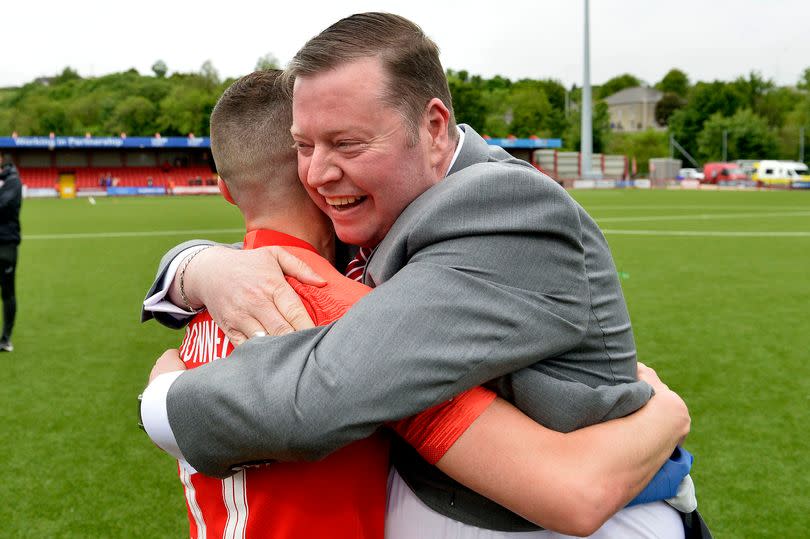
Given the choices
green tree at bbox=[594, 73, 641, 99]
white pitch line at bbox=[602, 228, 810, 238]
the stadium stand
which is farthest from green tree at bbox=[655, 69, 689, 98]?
white pitch line at bbox=[602, 228, 810, 238]

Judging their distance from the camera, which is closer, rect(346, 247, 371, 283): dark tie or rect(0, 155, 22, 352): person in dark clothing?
rect(346, 247, 371, 283): dark tie

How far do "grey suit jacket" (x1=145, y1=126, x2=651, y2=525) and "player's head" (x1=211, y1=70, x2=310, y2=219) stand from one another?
48cm

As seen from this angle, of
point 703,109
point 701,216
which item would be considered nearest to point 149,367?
point 701,216

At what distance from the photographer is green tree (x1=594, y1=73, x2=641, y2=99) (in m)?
159

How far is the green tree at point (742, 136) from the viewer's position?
86.1 meters

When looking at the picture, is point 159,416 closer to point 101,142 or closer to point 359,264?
point 359,264

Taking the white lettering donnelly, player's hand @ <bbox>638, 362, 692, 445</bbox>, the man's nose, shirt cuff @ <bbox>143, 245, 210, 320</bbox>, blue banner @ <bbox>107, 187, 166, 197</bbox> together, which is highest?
the man's nose

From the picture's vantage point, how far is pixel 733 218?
2617 centimetres

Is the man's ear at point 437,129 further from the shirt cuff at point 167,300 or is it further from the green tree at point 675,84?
the green tree at point 675,84

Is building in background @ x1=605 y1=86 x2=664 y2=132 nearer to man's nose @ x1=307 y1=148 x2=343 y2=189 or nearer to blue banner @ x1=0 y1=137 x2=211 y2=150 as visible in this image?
blue banner @ x1=0 y1=137 x2=211 y2=150

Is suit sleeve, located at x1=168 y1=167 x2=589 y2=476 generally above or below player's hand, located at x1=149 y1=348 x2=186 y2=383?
above

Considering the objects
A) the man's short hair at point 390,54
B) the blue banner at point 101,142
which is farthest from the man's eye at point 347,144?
the blue banner at point 101,142

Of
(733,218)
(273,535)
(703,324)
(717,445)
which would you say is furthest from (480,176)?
(733,218)

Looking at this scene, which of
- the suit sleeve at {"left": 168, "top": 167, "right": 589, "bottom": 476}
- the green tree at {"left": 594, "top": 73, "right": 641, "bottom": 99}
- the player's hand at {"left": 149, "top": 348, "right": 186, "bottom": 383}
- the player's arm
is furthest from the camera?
the green tree at {"left": 594, "top": 73, "right": 641, "bottom": 99}
